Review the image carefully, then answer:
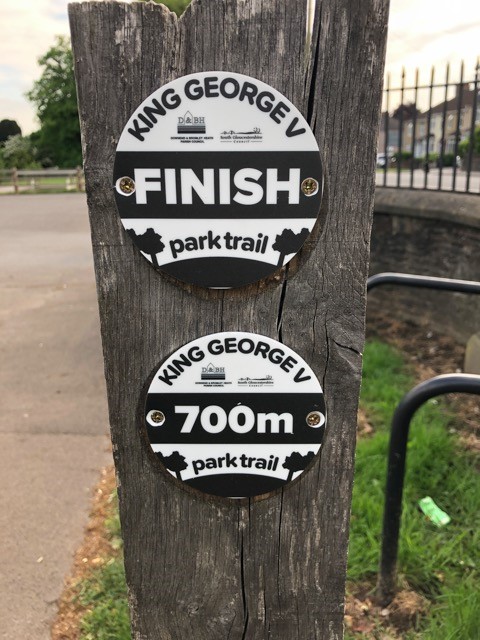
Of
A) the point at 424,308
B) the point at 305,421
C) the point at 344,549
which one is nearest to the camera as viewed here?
the point at 305,421

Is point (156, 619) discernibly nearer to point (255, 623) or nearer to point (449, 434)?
point (255, 623)

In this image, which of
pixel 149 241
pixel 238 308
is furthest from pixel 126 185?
pixel 238 308

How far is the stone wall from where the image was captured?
4488 millimetres

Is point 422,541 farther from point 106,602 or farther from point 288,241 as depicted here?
point 288,241

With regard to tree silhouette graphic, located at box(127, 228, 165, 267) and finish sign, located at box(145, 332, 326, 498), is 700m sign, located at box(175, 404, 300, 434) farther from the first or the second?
tree silhouette graphic, located at box(127, 228, 165, 267)

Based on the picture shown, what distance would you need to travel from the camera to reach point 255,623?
1275 millimetres

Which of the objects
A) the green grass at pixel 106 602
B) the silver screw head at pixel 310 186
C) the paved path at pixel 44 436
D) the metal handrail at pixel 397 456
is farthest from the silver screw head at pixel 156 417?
the paved path at pixel 44 436

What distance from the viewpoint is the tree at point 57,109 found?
46.1 meters

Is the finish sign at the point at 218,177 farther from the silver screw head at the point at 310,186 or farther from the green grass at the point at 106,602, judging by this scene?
the green grass at the point at 106,602

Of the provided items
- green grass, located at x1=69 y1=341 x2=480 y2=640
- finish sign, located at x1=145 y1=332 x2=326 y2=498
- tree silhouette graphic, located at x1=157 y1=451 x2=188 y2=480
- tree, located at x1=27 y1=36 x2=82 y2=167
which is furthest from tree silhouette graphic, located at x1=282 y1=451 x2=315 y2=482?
tree, located at x1=27 y1=36 x2=82 y2=167

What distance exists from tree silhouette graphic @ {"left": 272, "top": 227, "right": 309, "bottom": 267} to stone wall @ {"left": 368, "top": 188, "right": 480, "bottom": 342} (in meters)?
3.64

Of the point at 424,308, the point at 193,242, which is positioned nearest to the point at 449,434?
the point at 424,308

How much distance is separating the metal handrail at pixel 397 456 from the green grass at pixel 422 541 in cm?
14

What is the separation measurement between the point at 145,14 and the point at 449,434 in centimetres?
275
